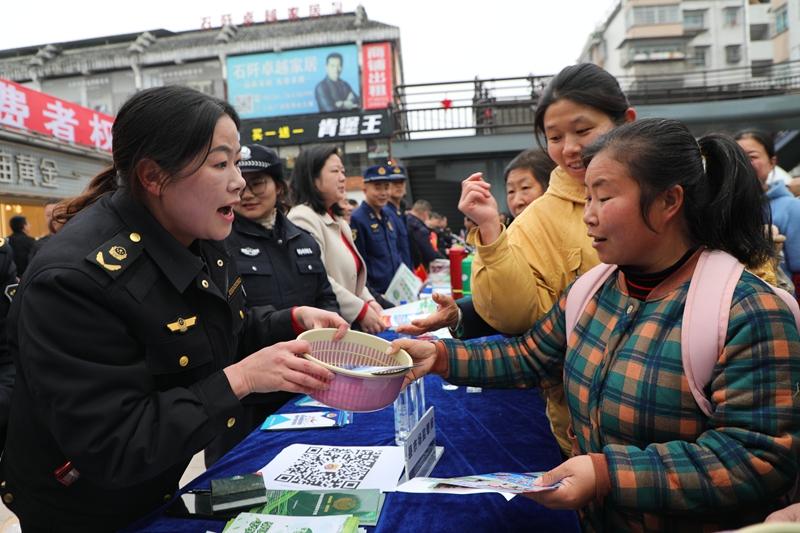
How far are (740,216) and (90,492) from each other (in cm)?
155

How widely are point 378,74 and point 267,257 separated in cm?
2004

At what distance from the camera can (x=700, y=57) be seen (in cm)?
3109

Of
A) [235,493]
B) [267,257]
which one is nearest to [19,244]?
[267,257]

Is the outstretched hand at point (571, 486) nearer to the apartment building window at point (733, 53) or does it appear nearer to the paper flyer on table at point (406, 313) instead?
the paper flyer on table at point (406, 313)

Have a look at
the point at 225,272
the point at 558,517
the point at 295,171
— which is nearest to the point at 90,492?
the point at 225,272

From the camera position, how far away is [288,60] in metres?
21.7

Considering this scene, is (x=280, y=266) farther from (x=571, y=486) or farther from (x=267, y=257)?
(x=571, y=486)

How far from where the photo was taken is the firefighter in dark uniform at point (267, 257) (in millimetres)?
2217

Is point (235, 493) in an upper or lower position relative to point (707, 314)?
lower

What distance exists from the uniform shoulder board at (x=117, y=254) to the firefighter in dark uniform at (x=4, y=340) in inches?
35.0

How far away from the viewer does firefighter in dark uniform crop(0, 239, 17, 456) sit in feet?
5.59

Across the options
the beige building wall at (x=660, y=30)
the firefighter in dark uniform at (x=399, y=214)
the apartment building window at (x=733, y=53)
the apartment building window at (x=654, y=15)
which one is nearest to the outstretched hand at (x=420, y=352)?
the firefighter in dark uniform at (x=399, y=214)

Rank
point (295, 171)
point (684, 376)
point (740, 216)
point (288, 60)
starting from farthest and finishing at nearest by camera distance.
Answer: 1. point (288, 60)
2. point (295, 171)
3. point (740, 216)
4. point (684, 376)

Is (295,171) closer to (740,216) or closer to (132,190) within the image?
(132,190)
